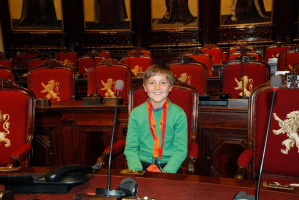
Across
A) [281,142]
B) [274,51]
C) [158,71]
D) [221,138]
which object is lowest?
[221,138]

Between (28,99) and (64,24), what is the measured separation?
6249 mm

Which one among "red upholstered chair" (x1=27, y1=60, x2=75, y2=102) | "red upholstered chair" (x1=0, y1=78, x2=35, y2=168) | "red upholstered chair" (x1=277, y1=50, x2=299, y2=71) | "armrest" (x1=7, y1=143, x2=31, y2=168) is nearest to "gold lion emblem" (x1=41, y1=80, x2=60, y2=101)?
"red upholstered chair" (x1=27, y1=60, x2=75, y2=102)

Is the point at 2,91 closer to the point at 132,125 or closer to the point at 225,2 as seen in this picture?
the point at 132,125

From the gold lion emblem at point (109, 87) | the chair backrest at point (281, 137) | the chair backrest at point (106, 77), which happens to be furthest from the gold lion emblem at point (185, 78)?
the chair backrest at point (281, 137)

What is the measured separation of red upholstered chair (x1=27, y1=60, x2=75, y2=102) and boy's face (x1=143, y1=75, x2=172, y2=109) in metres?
1.64

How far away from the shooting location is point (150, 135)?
1.58 m

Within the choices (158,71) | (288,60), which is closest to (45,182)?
(158,71)

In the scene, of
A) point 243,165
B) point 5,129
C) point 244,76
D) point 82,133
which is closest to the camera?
point 243,165

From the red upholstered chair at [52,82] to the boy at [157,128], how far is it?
1.60 metres

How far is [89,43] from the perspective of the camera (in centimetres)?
744

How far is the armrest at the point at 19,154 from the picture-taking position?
4.81ft

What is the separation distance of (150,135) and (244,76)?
1631 millimetres

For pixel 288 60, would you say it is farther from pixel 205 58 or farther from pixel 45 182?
pixel 45 182

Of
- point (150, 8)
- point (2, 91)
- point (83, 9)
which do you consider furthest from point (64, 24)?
point (2, 91)
